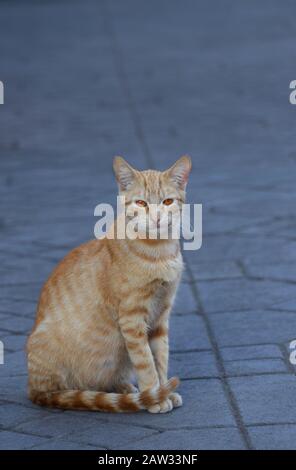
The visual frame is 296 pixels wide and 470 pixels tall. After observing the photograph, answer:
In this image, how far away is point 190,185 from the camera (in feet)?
25.7

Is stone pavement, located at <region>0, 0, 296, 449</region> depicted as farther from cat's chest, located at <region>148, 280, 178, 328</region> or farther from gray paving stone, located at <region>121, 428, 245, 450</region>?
cat's chest, located at <region>148, 280, 178, 328</region>

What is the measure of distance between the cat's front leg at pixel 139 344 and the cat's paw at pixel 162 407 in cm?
7

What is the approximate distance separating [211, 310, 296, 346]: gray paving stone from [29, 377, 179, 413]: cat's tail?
0.91 meters

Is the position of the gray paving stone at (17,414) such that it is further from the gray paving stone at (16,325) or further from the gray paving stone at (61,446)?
the gray paving stone at (16,325)

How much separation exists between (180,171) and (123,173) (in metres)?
0.22

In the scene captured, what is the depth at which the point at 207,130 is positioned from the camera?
980 centimetres

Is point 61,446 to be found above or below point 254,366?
below

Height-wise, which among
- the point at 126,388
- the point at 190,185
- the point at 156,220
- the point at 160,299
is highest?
the point at 190,185

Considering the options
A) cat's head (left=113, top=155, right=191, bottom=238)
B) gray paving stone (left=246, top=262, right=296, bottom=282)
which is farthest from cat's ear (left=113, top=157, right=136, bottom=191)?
gray paving stone (left=246, top=262, right=296, bottom=282)

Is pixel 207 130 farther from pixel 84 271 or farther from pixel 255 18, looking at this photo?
pixel 255 18

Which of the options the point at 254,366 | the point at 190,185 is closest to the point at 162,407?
the point at 254,366

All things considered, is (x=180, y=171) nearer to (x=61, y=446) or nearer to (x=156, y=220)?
(x=156, y=220)

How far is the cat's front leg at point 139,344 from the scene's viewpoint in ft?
13.3
